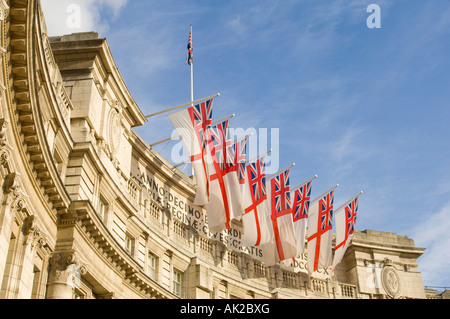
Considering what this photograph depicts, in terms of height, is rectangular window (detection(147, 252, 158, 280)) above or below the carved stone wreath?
below

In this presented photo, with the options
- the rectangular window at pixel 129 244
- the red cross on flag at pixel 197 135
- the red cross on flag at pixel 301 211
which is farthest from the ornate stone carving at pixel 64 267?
the red cross on flag at pixel 301 211

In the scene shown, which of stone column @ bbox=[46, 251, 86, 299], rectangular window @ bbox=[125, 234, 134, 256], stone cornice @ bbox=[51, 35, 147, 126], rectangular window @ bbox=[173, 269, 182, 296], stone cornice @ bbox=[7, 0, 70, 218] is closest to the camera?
stone cornice @ bbox=[7, 0, 70, 218]

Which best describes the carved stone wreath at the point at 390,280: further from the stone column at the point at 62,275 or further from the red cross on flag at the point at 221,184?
the stone column at the point at 62,275

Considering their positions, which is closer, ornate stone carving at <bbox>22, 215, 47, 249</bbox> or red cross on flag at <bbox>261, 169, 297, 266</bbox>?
ornate stone carving at <bbox>22, 215, 47, 249</bbox>

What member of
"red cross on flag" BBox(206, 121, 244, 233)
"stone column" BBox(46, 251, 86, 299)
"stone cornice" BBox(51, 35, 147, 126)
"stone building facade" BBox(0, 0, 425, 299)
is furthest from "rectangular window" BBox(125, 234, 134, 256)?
"stone column" BBox(46, 251, 86, 299)

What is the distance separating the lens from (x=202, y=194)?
3612 cm

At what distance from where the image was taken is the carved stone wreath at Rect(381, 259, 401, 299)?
163ft

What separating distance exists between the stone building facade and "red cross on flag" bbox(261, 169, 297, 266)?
1.99 m

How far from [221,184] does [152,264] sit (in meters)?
5.64

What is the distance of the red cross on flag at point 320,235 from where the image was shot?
44094 mm

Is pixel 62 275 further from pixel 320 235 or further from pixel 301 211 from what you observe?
pixel 320 235

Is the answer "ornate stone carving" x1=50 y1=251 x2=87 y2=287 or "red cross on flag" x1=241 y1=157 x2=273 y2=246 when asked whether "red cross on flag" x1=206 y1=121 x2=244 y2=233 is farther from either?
"ornate stone carving" x1=50 y1=251 x2=87 y2=287

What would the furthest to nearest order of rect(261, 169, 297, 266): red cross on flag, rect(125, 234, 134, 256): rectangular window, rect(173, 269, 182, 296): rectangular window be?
rect(261, 169, 297, 266): red cross on flag < rect(173, 269, 182, 296): rectangular window < rect(125, 234, 134, 256): rectangular window

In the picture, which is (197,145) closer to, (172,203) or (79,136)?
(172,203)
